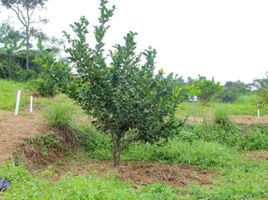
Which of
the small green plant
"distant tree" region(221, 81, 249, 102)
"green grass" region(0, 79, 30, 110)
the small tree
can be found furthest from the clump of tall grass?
"distant tree" region(221, 81, 249, 102)

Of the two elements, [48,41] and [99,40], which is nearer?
[99,40]

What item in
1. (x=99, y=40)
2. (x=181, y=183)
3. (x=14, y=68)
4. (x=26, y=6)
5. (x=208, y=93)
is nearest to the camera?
(x=181, y=183)

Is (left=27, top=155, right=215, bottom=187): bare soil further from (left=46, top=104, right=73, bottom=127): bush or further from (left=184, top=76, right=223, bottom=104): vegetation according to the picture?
(left=184, top=76, right=223, bottom=104): vegetation

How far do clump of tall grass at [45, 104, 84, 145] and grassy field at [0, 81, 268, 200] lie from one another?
21 millimetres

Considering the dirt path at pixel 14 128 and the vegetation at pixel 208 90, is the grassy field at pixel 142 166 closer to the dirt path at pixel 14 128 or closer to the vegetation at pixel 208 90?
the dirt path at pixel 14 128

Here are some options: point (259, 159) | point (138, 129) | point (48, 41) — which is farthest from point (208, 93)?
point (48, 41)

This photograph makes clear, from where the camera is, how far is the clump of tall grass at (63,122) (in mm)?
7008

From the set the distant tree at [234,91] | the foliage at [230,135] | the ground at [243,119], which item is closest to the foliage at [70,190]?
the foliage at [230,135]

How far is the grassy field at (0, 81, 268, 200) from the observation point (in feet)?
13.3

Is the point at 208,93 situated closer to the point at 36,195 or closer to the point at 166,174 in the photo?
the point at 166,174

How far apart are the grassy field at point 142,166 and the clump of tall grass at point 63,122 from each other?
0.07 feet

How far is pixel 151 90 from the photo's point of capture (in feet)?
18.7

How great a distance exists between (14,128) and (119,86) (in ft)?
8.02

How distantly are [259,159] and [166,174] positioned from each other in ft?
8.24
